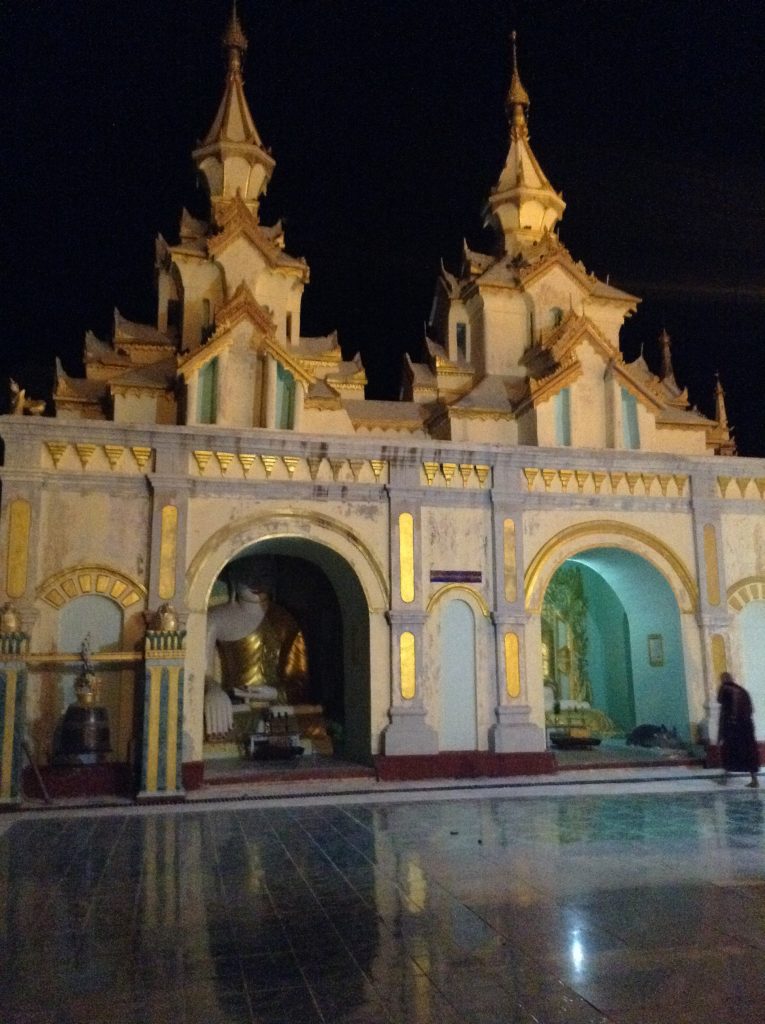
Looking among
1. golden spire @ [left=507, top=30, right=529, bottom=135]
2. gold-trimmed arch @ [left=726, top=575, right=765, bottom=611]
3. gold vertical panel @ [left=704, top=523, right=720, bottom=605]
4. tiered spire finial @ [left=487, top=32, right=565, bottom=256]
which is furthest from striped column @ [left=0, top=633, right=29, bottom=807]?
golden spire @ [left=507, top=30, right=529, bottom=135]

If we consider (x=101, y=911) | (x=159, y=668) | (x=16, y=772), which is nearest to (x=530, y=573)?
(x=159, y=668)

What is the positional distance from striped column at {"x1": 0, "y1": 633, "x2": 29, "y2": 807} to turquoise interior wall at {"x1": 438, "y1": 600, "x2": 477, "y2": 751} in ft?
20.7

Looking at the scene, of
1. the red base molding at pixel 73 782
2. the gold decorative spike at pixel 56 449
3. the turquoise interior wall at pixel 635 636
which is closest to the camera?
the red base molding at pixel 73 782

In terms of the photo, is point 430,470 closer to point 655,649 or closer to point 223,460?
point 223,460

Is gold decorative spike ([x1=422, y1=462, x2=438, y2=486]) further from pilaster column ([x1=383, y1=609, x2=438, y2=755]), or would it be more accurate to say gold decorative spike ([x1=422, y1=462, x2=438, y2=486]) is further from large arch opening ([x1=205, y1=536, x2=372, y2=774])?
pilaster column ([x1=383, y1=609, x2=438, y2=755])

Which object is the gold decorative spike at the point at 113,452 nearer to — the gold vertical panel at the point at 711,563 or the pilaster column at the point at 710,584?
the pilaster column at the point at 710,584

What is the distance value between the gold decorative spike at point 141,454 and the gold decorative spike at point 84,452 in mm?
603

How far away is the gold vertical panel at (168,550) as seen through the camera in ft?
42.2

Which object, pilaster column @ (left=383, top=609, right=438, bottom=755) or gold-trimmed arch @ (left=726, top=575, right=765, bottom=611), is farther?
gold-trimmed arch @ (left=726, top=575, right=765, bottom=611)

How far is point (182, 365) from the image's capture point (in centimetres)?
1580

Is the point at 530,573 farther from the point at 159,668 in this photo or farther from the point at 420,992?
the point at 420,992

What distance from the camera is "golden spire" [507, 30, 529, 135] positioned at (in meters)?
23.6

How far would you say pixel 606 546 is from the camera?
1524 centimetres

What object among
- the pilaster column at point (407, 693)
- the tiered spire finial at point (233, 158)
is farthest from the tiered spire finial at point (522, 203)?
the pilaster column at point (407, 693)
